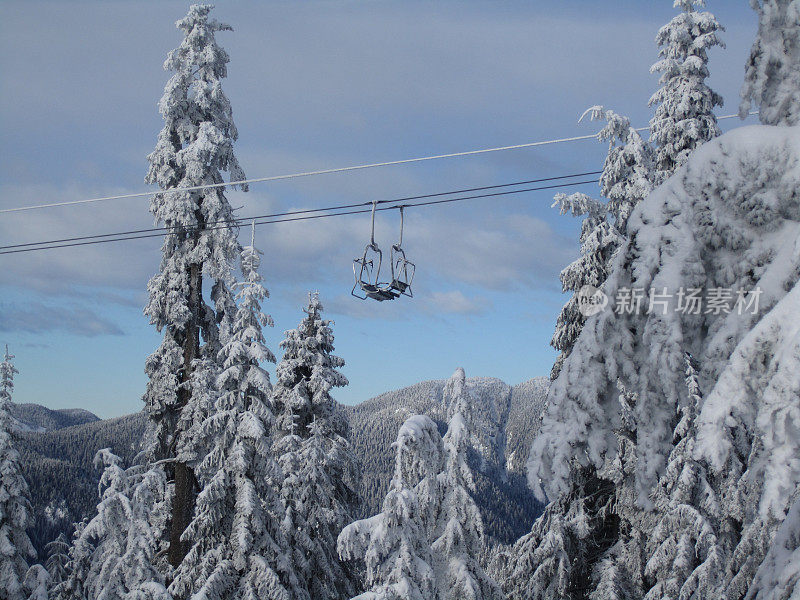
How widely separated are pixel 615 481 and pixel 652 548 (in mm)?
3279

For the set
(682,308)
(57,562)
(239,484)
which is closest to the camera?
(682,308)

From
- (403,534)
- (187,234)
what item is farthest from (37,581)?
(403,534)

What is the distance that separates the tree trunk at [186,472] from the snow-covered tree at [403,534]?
5074 mm

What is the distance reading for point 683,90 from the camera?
17.8 metres

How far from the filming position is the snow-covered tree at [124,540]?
17391 millimetres

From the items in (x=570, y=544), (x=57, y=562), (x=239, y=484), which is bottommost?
(x=57, y=562)

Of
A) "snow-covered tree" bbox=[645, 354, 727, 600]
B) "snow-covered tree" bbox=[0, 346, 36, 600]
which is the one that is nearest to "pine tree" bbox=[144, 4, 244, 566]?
"snow-covered tree" bbox=[0, 346, 36, 600]

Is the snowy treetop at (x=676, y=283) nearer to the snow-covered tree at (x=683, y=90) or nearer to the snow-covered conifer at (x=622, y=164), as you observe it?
the snow-covered conifer at (x=622, y=164)

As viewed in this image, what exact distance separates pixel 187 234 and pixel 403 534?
9.82 m

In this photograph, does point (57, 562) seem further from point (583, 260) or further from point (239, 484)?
point (583, 260)

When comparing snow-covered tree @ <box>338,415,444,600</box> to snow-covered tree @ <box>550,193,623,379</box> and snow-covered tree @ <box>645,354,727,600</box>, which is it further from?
snow-covered tree @ <box>645,354,727,600</box>

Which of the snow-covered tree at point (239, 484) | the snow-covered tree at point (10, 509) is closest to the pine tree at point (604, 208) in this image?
the snow-covered tree at point (239, 484)

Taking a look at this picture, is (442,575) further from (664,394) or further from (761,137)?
(761,137)

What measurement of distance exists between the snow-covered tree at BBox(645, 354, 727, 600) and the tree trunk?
39.0ft
